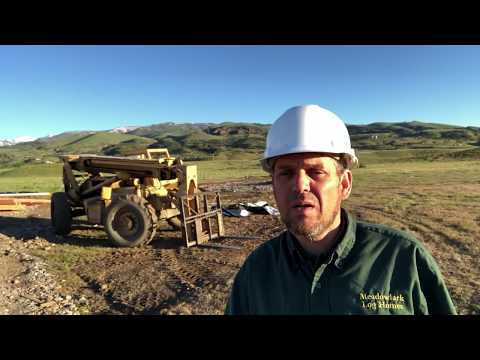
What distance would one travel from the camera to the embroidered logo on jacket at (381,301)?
1.69m

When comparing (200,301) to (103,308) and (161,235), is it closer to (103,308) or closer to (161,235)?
(103,308)

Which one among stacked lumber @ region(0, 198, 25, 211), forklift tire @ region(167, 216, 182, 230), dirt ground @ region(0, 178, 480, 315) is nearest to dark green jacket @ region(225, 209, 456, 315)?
dirt ground @ region(0, 178, 480, 315)

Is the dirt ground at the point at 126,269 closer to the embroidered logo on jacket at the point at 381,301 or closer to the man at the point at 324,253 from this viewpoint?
the man at the point at 324,253

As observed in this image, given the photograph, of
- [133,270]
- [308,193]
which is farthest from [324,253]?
[133,270]

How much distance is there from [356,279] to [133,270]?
6434 millimetres

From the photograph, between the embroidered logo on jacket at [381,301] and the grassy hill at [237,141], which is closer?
the embroidered logo on jacket at [381,301]

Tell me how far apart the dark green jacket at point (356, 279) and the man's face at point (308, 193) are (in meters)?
0.12

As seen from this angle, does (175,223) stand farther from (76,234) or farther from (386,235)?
(386,235)

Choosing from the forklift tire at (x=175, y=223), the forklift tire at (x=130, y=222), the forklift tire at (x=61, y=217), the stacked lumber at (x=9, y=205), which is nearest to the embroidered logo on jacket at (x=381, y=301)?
the forklift tire at (x=130, y=222)

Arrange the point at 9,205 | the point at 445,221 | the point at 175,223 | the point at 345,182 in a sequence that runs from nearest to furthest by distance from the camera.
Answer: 1. the point at 345,182
2. the point at 175,223
3. the point at 445,221
4. the point at 9,205

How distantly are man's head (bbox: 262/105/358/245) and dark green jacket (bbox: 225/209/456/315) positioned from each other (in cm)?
14

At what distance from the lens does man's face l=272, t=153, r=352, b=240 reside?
5.98ft

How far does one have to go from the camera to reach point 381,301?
171 cm
